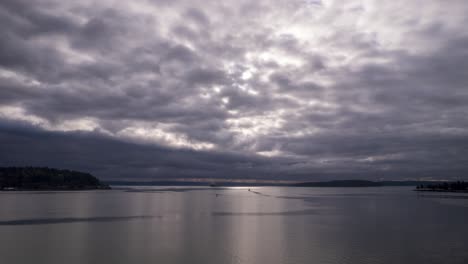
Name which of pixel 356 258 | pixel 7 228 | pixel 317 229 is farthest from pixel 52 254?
Answer: pixel 317 229

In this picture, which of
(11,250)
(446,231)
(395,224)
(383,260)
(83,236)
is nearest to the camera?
(383,260)

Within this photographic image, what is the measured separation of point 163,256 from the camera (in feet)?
99.2

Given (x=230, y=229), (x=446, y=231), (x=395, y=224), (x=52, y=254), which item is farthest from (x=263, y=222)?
(x=52, y=254)

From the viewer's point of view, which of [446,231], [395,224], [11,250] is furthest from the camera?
[395,224]

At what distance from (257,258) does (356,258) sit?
25.4 ft

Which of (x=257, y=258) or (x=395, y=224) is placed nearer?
(x=257, y=258)

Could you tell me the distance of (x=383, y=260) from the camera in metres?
29.3

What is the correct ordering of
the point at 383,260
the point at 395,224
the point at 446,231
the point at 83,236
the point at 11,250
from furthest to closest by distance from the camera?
the point at 395,224 → the point at 446,231 → the point at 83,236 → the point at 11,250 → the point at 383,260

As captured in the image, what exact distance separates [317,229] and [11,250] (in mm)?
32304

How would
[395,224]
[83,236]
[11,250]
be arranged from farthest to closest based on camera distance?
[395,224], [83,236], [11,250]

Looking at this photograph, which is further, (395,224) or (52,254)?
(395,224)

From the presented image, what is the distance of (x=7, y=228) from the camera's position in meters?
45.9

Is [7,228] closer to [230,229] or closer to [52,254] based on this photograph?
[52,254]

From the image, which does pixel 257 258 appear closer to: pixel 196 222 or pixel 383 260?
pixel 383 260
